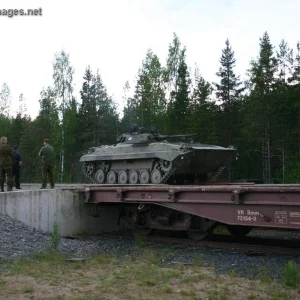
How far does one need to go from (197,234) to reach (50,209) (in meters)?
4.38

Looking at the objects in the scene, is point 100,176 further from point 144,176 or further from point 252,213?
point 252,213

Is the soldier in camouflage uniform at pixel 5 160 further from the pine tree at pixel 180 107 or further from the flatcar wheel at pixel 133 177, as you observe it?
the pine tree at pixel 180 107

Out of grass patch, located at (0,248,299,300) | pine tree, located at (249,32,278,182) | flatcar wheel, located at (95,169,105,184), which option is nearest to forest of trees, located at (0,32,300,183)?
pine tree, located at (249,32,278,182)

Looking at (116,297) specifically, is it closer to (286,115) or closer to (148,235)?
(148,235)

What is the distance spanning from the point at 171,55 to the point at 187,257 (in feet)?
115

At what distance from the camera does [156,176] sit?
17375 mm

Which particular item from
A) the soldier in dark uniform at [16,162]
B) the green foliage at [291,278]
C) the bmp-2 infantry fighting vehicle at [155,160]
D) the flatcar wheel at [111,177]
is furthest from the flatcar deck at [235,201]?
the soldier in dark uniform at [16,162]

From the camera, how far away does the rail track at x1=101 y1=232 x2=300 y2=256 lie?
11078mm

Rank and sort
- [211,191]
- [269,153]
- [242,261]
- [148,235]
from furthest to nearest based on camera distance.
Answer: [269,153], [148,235], [211,191], [242,261]

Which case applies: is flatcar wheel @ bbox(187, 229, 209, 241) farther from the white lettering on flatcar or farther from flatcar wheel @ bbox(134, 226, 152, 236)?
the white lettering on flatcar

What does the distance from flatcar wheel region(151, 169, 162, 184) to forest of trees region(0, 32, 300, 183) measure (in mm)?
13974

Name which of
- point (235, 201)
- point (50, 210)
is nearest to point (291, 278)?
point (235, 201)

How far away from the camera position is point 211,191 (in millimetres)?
11211

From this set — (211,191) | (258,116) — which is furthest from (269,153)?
(211,191)
